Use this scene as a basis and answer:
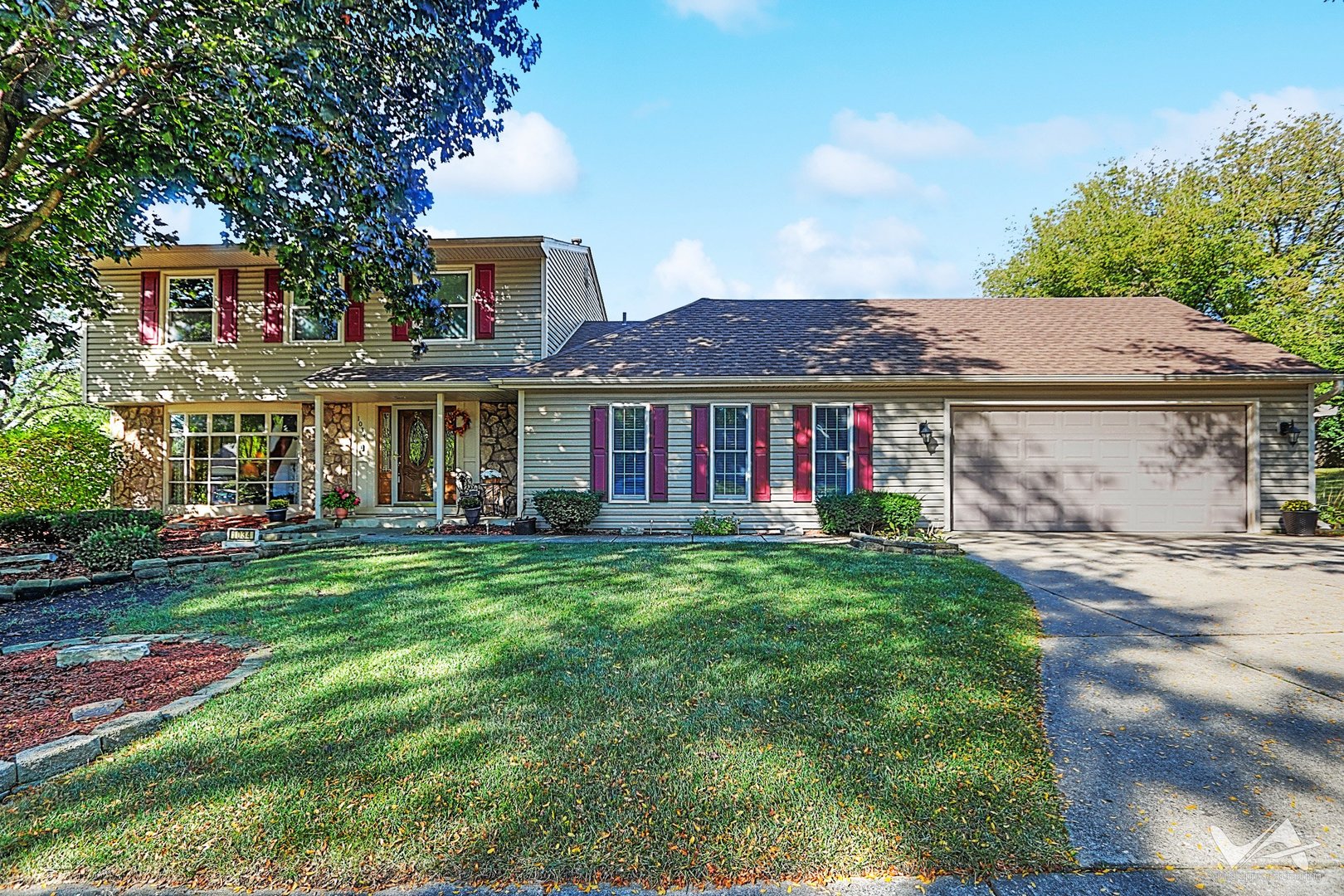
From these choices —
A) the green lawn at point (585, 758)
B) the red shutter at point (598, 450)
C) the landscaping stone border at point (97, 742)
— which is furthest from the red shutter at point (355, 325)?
the landscaping stone border at point (97, 742)

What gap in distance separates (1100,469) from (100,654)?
13070 millimetres

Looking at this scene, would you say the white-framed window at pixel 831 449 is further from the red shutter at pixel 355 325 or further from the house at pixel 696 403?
the red shutter at pixel 355 325

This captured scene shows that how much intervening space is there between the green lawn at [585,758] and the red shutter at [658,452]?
5.65m

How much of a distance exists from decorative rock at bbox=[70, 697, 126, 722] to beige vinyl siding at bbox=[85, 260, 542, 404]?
29.6 ft

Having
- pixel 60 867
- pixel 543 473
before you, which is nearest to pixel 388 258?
pixel 543 473

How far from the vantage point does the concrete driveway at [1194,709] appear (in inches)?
92.9

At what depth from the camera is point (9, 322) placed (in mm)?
8234

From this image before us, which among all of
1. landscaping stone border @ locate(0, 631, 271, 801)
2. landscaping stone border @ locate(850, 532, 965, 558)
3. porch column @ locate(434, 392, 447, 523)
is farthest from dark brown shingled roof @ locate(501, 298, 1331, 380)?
landscaping stone border @ locate(0, 631, 271, 801)

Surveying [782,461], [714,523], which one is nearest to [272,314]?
[714,523]

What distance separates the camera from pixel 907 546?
8.28m

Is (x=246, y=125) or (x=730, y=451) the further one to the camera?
(x=730, y=451)

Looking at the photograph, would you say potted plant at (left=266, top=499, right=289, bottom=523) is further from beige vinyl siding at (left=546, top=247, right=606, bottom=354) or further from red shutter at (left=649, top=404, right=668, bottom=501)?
red shutter at (left=649, top=404, right=668, bottom=501)

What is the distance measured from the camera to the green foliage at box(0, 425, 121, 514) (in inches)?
440

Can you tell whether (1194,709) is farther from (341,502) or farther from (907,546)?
(341,502)
